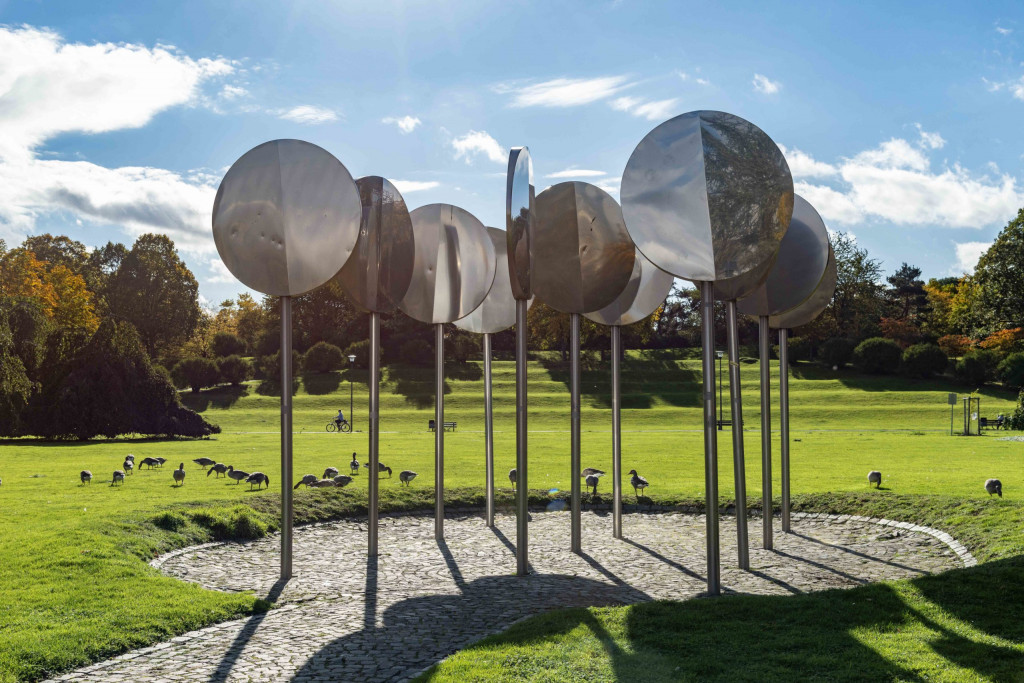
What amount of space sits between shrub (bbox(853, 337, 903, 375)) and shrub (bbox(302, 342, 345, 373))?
122 ft

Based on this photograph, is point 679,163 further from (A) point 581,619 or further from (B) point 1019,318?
(B) point 1019,318

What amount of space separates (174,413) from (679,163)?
2970 cm

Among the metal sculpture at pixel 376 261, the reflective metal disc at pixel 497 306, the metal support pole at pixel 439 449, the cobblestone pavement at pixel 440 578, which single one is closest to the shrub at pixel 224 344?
the cobblestone pavement at pixel 440 578

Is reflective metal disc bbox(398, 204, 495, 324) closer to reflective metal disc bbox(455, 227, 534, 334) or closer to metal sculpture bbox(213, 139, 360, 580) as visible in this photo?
reflective metal disc bbox(455, 227, 534, 334)

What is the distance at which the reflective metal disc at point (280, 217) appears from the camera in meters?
8.23

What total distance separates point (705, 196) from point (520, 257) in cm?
188

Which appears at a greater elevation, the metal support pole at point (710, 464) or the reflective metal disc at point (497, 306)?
the reflective metal disc at point (497, 306)

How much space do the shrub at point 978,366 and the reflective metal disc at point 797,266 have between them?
50175 millimetres

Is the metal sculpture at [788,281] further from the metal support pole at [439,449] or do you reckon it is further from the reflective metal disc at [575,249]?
the metal support pole at [439,449]

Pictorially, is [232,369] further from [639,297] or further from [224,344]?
[639,297]

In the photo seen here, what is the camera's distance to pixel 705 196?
7484mm

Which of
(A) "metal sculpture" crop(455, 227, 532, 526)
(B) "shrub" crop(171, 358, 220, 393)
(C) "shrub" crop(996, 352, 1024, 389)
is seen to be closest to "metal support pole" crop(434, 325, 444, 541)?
(A) "metal sculpture" crop(455, 227, 532, 526)

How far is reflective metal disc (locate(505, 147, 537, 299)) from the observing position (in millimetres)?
8031

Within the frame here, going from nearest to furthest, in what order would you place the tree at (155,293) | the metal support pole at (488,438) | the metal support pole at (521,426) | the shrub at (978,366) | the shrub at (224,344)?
the metal support pole at (521,426), the metal support pole at (488,438), the shrub at (978,366), the shrub at (224,344), the tree at (155,293)
